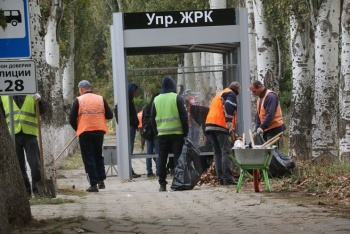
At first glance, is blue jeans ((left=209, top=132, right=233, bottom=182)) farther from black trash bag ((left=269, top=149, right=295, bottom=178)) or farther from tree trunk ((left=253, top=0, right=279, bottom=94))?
tree trunk ((left=253, top=0, right=279, bottom=94))

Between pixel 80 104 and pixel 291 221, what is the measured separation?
7.91 metres

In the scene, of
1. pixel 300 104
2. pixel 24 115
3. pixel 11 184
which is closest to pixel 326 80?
pixel 300 104

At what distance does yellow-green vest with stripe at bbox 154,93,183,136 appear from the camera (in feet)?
62.9

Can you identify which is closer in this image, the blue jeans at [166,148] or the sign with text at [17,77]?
the sign with text at [17,77]

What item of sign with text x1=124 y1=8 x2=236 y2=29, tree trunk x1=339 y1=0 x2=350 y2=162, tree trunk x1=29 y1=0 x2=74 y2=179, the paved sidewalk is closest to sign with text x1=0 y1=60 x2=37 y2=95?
the paved sidewalk

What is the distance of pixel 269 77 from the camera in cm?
2906

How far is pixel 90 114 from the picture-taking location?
64.1 feet

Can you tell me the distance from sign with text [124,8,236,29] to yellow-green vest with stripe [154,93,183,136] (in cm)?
408

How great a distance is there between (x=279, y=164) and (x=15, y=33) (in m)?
6.74

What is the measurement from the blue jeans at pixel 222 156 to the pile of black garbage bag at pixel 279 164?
2.58 feet

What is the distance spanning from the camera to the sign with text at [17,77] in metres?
13.9

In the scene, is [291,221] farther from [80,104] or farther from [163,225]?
[80,104]

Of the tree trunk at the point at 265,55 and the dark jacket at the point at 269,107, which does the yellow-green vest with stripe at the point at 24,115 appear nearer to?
the dark jacket at the point at 269,107

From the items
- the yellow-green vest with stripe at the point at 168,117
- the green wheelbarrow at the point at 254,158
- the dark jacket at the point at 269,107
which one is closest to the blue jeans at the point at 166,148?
the yellow-green vest with stripe at the point at 168,117
